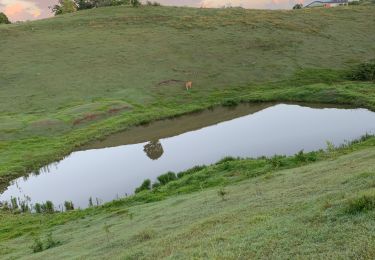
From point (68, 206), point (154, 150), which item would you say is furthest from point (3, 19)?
point (68, 206)

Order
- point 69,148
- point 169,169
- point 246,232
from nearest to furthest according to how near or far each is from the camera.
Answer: point 246,232 → point 169,169 → point 69,148

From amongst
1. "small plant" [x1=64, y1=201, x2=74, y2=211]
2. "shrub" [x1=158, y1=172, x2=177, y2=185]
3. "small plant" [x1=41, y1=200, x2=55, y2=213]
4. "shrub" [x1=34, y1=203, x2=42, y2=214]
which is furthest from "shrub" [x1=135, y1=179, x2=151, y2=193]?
"shrub" [x1=34, y1=203, x2=42, y2=214]

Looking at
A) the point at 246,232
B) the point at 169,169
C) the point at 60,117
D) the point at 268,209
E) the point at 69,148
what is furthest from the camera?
the point at 60,117

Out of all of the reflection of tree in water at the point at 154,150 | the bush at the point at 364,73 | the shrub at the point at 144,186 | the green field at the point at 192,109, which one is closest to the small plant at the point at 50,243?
the green field at the point at 192,109

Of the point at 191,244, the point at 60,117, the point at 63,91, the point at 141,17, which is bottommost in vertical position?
the point at 191,244

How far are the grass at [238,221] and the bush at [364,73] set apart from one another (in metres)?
38.0

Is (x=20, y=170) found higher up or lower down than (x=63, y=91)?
lower down

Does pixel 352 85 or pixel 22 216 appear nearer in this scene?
pixel 22 216

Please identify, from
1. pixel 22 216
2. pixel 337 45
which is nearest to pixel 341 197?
pixel 22 216

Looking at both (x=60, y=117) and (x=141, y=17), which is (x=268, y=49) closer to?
(x=141, y=17)

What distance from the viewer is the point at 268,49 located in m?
81.6

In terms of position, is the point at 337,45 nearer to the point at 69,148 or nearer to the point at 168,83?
the point at 168,83

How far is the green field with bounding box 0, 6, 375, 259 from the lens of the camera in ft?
42.9

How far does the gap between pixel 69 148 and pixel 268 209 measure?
34.8 metres
